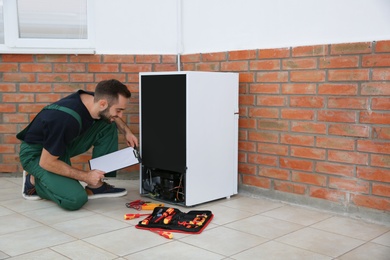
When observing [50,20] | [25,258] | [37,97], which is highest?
[50,20]

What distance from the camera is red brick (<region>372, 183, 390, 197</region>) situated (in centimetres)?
265

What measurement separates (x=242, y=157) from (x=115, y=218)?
1095 millimetres

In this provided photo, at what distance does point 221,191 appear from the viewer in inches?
127

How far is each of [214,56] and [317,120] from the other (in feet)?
3.30

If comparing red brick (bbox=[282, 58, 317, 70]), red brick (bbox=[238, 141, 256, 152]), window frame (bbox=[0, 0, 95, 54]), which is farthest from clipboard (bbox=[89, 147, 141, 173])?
red brick (bbox=[282, 58, 317, 70])

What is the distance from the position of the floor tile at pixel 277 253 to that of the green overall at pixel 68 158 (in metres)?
1.24

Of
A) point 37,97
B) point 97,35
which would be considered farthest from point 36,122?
point 97,35

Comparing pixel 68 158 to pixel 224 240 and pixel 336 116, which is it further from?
pixel 336 116

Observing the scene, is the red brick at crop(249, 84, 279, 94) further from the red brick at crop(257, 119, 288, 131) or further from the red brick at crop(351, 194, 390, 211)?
the red brick at crop(351, 194, 390, 211)

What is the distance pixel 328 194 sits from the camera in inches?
115

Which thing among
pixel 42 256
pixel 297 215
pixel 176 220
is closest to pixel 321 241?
pixel 297 215

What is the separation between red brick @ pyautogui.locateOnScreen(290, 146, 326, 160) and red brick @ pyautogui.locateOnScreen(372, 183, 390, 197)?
371mm

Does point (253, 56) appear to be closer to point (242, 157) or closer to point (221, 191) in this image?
point (242, 157)

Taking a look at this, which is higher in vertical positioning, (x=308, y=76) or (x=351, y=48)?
(x=351, y=48)
